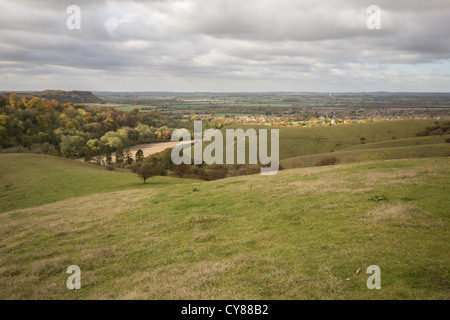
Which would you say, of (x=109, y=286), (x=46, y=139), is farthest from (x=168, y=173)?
(x=46, y=139)

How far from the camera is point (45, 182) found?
167 ft

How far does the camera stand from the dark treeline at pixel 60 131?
11631cm

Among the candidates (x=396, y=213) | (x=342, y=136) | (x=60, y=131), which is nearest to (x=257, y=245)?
(x=396, y=213)

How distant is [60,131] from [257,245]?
504 feet

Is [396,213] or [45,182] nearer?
[396,213]

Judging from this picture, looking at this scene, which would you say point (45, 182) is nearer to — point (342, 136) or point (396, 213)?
point (396, 213)

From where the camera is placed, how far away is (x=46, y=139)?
12988 cm

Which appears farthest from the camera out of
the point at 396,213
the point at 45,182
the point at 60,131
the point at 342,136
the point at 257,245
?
the point at 60,131

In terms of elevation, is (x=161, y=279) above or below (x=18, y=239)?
above

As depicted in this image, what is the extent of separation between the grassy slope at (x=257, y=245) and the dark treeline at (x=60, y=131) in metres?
94.6

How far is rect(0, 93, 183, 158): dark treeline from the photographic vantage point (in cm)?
11631
